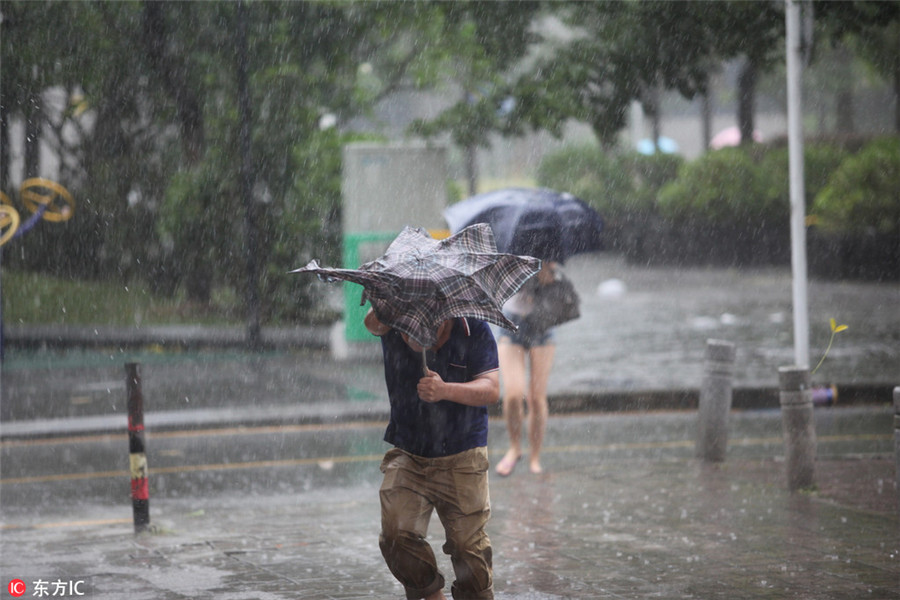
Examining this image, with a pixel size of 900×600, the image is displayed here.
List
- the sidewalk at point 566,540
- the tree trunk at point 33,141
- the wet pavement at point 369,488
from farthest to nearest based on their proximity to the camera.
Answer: the tree trunk at point 33,141
the wet pavement at point 369,488
the sidewalk at point 566,540

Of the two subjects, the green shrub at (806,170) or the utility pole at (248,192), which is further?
the green shrub at (806,170)

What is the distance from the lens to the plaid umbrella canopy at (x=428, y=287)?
4.92 meters

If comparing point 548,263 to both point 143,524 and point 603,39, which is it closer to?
point 143,524

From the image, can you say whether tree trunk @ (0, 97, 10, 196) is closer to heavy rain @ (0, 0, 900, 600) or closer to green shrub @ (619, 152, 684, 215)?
heavy rain @ (0, 0, 900, 600)

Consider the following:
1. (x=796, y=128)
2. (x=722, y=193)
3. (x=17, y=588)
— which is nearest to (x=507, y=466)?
(x=796, y=128)

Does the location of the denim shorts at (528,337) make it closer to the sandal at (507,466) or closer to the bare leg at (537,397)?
the bare leg at (537,397)

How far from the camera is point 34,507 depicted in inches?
359

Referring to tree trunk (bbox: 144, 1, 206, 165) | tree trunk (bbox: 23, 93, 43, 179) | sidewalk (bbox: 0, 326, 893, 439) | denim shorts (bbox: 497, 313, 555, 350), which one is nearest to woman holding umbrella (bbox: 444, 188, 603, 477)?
denim shorts (bbox: 497, 313, 555, 350)

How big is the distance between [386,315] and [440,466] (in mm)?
721

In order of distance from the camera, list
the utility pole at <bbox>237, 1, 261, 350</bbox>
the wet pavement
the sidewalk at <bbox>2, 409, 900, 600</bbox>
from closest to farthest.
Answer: the sidewalk at <bbox>2, 409, 900, 600</bbox> < the wet pavement < the utility pole at <bbox>237, 1, 261, 350</bbox>

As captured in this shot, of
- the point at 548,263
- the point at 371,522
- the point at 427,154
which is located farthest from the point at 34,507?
the point at 427,154

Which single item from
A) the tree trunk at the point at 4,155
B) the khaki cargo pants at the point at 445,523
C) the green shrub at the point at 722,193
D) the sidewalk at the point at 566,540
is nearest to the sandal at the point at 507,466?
the sidewalk at the point at 566,540

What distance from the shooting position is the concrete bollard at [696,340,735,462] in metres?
10.1

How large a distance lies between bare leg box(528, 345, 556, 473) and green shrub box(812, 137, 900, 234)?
20943mm
